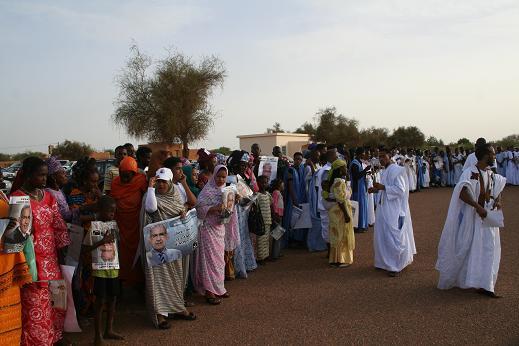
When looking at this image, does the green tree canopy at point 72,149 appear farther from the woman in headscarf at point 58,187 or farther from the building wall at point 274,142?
the woman in headscarf at point 58,187

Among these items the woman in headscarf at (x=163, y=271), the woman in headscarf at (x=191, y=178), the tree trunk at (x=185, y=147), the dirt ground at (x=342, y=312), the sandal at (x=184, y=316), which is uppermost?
the tree trunk at (x=185, y=147)

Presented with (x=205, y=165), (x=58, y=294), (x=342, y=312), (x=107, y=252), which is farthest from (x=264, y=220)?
(x=58, y=294)

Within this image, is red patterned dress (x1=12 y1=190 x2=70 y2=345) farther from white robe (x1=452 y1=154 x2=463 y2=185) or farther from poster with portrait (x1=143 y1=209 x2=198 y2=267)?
white robe (x1=452 y1=154 x2=463 y2=185)

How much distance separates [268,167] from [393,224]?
8.24 ft

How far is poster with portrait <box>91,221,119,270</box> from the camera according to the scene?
4.38m

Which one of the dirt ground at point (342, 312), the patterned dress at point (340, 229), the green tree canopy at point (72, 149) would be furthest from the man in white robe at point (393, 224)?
the green tree canopy at point (72, 149)

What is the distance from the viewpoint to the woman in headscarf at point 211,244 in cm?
575

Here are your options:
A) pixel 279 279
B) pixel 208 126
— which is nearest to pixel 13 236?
pixel 279 279

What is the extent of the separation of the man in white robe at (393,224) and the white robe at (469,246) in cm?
89

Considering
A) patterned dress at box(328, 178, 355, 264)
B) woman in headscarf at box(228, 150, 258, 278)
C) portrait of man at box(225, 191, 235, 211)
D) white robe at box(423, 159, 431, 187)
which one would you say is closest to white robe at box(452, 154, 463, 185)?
white robe at box(423, 159, 431, 187)

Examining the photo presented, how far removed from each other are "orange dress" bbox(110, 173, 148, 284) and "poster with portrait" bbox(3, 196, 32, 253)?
1.50 meters

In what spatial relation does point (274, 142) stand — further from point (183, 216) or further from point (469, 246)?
point (183, 216)

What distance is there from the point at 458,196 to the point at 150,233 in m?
3.91

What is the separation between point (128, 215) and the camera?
536 cm
